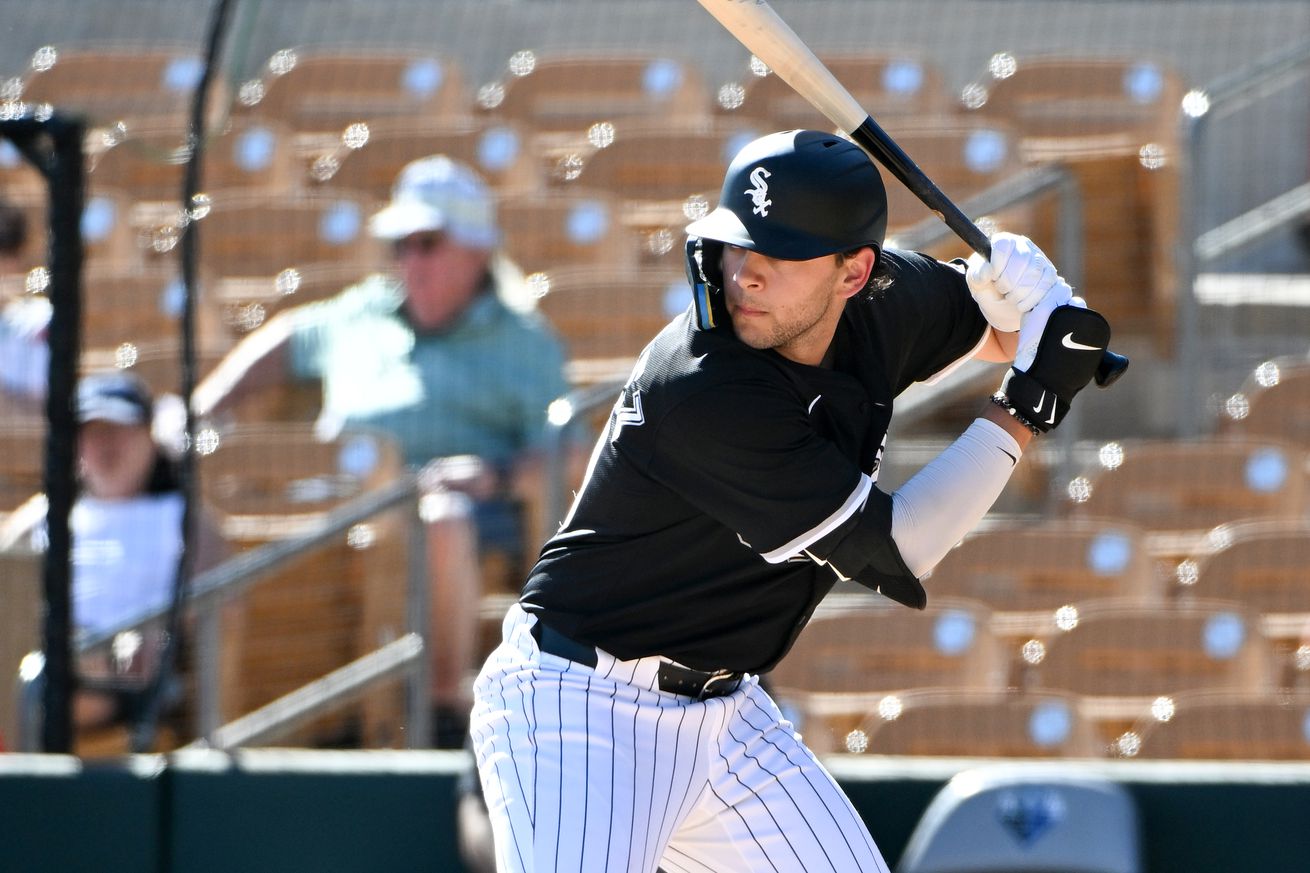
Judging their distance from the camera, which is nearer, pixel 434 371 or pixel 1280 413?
pixel 434 371

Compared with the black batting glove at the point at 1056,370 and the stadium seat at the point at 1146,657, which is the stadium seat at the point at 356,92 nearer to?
the stadium seat at the point at 1146,657

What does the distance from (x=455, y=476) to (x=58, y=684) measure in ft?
3.42

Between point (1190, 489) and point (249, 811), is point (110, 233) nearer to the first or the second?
point (249, 811)

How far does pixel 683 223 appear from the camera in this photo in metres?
5.93

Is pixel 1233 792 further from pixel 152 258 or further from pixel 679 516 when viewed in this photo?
pixel 152 258

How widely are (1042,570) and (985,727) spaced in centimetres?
81

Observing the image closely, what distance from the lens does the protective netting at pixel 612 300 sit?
159 inches

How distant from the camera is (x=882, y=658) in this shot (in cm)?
422

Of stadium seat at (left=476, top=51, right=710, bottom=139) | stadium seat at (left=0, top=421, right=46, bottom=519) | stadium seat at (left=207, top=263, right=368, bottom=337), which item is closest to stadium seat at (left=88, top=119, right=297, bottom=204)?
stadium seat at (left=207, top=263, right=368, bottom=337)

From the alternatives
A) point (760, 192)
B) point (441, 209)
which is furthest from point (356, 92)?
point (760, 192)

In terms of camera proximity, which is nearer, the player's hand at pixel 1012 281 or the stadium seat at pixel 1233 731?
the player's hand at pixel 1012 281

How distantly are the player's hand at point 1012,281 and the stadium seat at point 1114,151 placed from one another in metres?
2.65

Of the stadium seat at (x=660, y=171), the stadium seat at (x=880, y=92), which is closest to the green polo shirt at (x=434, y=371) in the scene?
the stadium seat at (x=660, y=171)

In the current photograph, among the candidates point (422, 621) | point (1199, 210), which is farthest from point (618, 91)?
point (422, 621)
